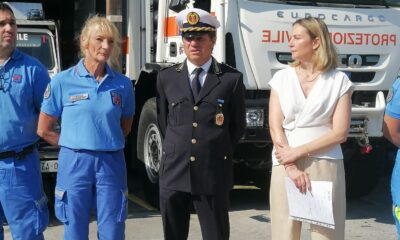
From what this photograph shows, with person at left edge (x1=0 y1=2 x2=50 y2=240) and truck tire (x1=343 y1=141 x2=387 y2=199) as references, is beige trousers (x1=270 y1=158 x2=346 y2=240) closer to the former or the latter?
person at left edge (x1=0 y1=2 x2=50 y2=240)

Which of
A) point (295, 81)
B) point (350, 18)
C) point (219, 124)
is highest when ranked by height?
point (350, 18)

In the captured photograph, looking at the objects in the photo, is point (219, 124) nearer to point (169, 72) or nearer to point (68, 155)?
point (169, 72)

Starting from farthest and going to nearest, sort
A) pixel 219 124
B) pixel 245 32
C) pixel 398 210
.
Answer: pixel 245 32 → pixel 219 124 → pixel 398 210

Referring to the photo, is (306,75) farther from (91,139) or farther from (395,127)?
(91,139)

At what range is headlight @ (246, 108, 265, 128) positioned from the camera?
6672 millimetres

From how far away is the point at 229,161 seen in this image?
14.3 feet

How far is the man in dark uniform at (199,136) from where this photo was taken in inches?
167

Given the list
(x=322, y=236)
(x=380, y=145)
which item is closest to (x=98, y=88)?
(x=322, y=236)

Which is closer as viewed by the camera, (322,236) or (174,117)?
(322,236)

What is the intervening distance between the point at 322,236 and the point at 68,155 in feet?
5.01

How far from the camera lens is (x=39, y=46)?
8.21 m

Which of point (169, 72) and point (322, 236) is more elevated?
point (169, 72)

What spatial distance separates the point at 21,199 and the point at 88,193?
1.55ft

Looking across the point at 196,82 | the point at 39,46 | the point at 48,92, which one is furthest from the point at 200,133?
the point at 39,46
